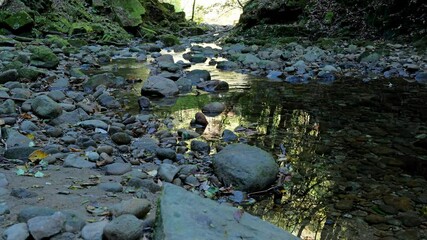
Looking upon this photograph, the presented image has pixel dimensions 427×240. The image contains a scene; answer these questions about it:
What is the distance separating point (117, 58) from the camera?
9.99 metres

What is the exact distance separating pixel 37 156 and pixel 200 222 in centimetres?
170

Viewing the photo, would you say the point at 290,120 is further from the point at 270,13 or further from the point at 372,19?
the point at 270,13

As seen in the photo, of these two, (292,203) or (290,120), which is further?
(290,120)

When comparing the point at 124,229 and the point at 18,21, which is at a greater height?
the point at 18,21

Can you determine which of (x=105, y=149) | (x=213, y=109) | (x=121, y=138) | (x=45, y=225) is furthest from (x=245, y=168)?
(x=213, y=109)

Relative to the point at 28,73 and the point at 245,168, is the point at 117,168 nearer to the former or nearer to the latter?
the point at 245,168

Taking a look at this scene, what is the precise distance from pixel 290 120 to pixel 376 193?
199cm

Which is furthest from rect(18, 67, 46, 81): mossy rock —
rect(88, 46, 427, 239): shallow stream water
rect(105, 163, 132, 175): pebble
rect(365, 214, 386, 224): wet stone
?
rect(365, 214, 386, 224): wet stone

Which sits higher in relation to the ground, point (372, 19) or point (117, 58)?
point (372, 19)

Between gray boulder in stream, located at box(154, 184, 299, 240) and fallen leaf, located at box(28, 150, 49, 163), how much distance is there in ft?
4.57

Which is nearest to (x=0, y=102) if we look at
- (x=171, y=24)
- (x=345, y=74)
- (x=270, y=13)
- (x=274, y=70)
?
(x=274, y=70)

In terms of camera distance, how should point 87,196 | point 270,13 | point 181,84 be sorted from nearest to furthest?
point 87,196 < point 181,84 < point 270,13

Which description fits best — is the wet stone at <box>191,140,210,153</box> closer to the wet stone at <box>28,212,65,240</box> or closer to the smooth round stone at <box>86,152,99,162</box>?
the smooth round stone at <box>86,152,99,162</box>

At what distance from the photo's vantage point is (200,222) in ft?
5.86
